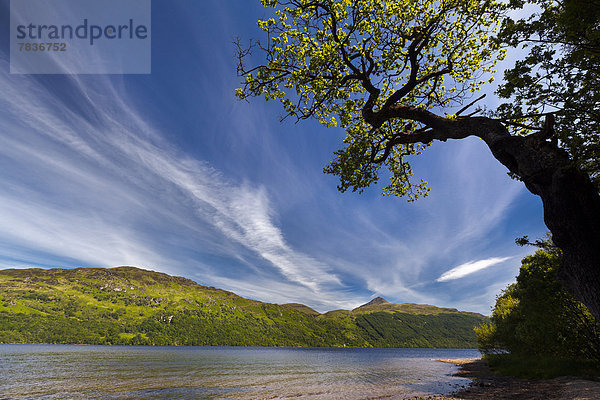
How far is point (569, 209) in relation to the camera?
7.22m

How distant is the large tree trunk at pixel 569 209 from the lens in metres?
7.00

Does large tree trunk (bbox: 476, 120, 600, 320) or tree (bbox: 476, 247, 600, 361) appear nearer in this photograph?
large tree trunk (bbox: 476, 120, 600, 320)

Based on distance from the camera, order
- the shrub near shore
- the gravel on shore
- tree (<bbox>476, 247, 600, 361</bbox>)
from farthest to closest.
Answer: tree (<bbox>476, 247, 600, 361</bbox>) < the shrub near shore < the gravel on shore

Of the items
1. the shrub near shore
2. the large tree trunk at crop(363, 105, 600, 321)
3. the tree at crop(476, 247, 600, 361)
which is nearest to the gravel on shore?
the shrub near shore

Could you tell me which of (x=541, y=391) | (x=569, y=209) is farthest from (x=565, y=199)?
(x=541, y=391)

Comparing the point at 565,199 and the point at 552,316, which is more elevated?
the point at 565,199

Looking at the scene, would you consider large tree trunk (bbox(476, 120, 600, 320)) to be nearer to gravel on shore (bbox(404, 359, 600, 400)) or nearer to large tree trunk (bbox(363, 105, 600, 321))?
large tree trunk (bbox(363, 105, 600, 321))

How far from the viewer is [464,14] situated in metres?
12.0

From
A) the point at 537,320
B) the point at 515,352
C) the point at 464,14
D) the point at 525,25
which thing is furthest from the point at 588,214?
the point at 515,352

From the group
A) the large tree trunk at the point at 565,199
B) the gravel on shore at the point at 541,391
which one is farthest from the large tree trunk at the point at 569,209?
the gravel on shore at the point at 541,391

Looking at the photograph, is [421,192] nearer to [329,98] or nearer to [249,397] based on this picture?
[329,98]

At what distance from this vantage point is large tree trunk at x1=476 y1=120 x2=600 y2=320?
276 inches

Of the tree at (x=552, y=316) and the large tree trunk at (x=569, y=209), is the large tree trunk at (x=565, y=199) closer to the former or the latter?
the large tree trunk at (x=569, y=209)

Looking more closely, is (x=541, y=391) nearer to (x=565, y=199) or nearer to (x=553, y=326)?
(x=553, y=326)
